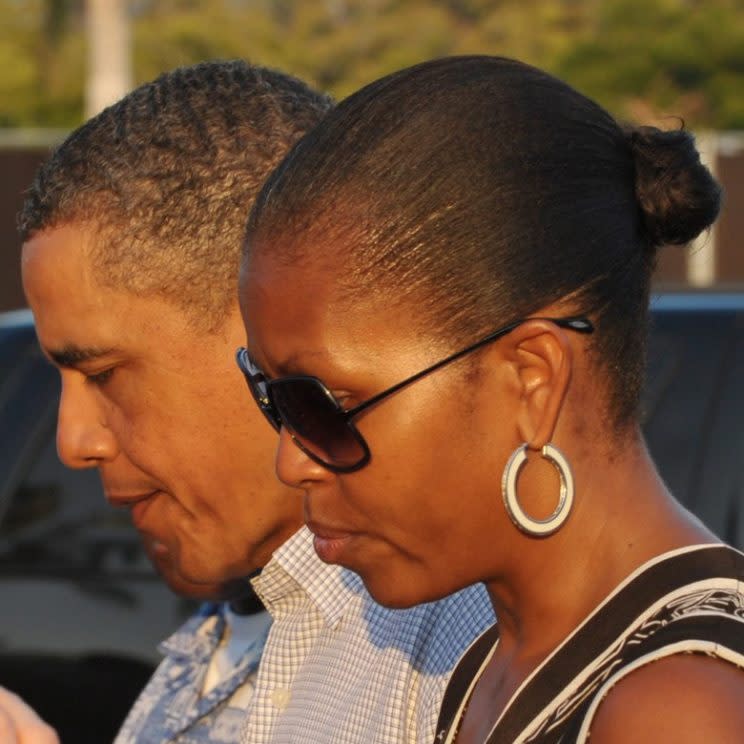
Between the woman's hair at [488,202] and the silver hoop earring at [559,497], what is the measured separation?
0.11 meters

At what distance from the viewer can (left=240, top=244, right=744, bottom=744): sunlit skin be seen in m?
1.77

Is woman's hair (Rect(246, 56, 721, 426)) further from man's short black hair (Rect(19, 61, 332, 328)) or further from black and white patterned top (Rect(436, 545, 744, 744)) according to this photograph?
man's short black hair (Rect(19, 61, 332, 328))

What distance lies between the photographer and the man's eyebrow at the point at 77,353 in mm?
2766

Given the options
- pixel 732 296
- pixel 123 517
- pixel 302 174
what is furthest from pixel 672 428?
pixel 302 174

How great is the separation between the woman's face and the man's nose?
3.33 feet

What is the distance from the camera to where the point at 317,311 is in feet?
5.94

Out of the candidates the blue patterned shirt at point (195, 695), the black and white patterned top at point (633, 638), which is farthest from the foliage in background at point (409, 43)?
the black and white patterned top at point (633, 638)

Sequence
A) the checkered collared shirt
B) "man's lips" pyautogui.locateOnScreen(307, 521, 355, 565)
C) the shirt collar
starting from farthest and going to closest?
the shirt collar < the checkered collared shirt < "man's lips" pyautogui.locateOnScreen(307, 521, 355, 565)

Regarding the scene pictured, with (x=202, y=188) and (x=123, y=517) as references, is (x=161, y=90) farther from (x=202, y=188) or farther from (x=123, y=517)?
(x=123, y=517)

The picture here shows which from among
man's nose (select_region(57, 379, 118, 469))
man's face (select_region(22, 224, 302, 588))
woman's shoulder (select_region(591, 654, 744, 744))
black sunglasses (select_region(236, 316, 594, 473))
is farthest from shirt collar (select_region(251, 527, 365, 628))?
woman's shoulder (select_region(591, 654, 744, 744))

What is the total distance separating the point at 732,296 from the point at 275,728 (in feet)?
7.37

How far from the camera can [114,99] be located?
16.0m

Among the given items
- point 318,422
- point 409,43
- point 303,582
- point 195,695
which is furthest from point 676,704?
point 409,43

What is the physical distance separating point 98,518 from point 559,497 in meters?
2.93
